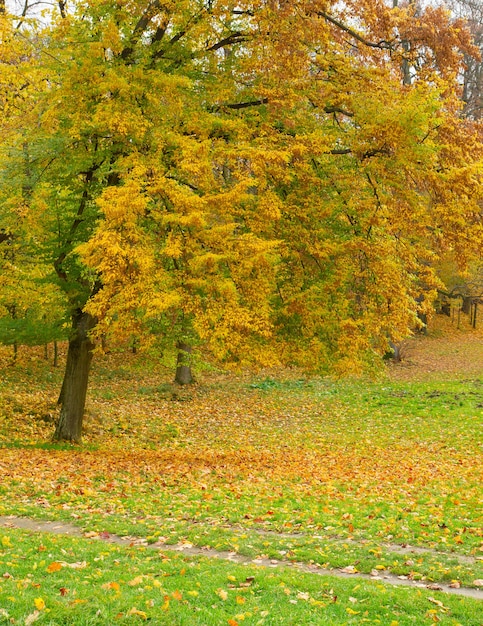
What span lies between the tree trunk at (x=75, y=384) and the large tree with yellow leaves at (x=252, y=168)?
44.9 inches

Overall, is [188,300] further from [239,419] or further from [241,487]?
[239,419]

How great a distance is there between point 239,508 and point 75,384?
6106mm

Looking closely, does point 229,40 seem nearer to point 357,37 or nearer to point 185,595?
point 357,37

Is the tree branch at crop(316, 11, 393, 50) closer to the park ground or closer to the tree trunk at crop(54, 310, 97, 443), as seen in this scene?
the tree trunk at crop(54, 310, 97, 443)

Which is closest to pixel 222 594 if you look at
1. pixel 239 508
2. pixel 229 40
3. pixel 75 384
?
pixel 239 508

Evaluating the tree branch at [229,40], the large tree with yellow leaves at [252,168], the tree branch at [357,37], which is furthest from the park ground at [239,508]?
the tree branch at [229,40]

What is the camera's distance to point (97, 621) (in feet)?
16.7

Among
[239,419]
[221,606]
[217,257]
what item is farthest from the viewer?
[239,419]

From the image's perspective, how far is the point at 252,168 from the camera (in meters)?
10.8

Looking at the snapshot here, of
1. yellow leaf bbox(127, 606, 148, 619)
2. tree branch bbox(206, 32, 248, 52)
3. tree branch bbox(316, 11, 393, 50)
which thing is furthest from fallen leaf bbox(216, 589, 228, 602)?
tree branch bbox(206, 32, 248, 52)

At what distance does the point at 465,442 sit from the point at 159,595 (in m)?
13.3

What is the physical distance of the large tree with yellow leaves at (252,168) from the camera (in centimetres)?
1009

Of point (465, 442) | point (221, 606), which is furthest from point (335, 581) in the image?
point (465, 442)

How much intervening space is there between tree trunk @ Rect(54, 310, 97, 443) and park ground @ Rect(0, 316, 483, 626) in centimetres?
45
